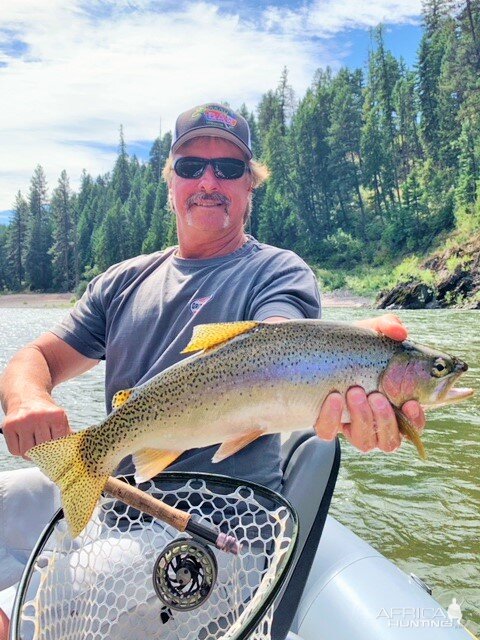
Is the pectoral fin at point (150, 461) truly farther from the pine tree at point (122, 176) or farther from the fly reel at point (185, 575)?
the pine tree at point (122, 176)

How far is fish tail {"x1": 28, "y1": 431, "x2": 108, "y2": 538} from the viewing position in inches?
84.0

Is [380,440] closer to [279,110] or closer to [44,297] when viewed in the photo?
[44,297]

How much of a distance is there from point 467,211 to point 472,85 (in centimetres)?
1690

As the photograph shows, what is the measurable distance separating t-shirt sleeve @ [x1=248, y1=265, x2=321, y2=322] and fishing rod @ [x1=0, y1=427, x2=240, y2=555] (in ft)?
2.81

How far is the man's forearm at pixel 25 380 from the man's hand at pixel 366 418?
4.12ft

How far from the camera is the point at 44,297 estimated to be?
78.2 metres

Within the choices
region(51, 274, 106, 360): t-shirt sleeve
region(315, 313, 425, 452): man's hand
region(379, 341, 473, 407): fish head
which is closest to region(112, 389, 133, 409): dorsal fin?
region(315, 313, 425, 452): man's hand

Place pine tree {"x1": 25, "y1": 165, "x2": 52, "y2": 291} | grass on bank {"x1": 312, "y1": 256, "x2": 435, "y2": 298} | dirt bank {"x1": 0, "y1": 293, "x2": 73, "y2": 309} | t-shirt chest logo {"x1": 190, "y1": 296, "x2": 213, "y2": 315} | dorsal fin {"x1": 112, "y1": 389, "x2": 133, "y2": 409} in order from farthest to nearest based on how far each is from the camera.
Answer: pine tree {"x1": 25, "y1": 165, "x2": 52, "y2": 291} < dirt bank {"x1": 0, "y1": 293, "x2": 73, "y2": 309} < grass on bank {"x1": 312, "y1": 256, "x2": 435, "y2": 298} < t-shirt chest logo {"x1": 190, "y1": 296, "x2": 213, "y2": 315} < dorsal fin {"x1": 112, "y1": 389, "x2": 133, "y2": 409}

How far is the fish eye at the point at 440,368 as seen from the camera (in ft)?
7.59

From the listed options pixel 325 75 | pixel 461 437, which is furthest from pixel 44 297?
pixel 461 437

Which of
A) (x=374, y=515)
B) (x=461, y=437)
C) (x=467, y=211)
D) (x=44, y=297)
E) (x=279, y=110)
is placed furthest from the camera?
(x=279, y=110)

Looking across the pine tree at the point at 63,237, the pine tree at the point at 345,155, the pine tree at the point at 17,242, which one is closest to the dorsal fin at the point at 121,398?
the pine tree at the point at 345,155

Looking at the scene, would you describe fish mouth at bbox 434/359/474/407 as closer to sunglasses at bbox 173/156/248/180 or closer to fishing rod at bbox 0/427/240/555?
fishing rod at bbox 0/427/240/555

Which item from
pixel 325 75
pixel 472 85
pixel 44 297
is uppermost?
pixel 325 75
